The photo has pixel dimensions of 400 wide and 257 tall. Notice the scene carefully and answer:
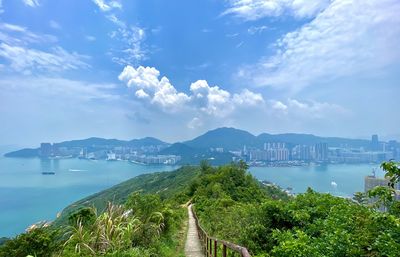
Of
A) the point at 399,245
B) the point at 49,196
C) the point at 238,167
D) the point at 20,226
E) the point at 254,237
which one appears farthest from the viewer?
the point at 49,196

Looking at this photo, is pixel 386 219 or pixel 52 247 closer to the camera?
pixel 386 219

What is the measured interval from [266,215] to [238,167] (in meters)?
33.8

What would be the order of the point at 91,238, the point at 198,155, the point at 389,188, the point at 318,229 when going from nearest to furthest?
the point at 389,188, the point at 318,229, the point at 91,238, the point at 198,155

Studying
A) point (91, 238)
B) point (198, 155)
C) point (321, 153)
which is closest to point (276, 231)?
point (91, 238)

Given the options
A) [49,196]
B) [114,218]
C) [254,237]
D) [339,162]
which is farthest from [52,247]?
[339,162]

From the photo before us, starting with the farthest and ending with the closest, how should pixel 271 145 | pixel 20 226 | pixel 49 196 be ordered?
pixel 271 145, pixel 49 196, pixel 20 226

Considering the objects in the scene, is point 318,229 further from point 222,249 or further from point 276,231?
point 222,249

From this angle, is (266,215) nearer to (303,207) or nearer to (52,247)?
(303,207)

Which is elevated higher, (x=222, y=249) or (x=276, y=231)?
(x=276, y=231)

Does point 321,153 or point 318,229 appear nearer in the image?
point 318,229

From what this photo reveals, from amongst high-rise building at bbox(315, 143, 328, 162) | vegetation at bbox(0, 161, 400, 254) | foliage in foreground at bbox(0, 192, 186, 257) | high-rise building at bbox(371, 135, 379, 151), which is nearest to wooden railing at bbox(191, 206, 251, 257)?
vegetation at bbox(0, 161, 400, 254)

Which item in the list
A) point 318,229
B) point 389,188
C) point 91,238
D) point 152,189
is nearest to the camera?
point 389,188

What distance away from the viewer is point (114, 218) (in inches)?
245

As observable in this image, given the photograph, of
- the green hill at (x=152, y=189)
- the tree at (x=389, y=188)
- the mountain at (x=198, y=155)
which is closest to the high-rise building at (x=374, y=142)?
the mountain at (x=198, y=155)
